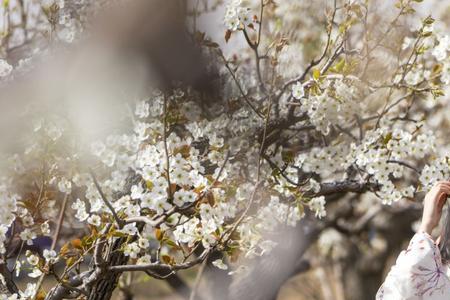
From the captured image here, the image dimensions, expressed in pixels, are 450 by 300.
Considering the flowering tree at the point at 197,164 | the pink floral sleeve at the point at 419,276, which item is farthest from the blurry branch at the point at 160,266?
the pink floral sleeve at the point at 419,276

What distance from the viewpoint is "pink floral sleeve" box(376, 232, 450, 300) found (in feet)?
9.25

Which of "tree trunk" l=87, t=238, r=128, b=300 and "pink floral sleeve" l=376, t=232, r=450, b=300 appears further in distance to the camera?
"tree trunk" l=87, t=238, r=128, b=300

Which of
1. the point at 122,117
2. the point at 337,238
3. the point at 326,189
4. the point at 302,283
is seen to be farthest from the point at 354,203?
the point at 122,117

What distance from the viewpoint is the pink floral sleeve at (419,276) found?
9.25 feet

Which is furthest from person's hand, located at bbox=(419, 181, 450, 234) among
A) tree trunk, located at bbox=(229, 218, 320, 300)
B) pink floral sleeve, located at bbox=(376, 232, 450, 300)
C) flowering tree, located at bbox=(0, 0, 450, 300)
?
tree trunk, located at bbox=(229, 218, 320, 300)

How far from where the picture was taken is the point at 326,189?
14.3 feet

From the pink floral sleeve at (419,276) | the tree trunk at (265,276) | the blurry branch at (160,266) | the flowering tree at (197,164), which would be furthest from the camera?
the tree trunk at (265,276)

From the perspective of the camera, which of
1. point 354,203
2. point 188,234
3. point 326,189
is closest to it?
point 188,234

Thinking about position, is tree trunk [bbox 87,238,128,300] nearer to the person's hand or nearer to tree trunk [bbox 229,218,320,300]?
the person's hand

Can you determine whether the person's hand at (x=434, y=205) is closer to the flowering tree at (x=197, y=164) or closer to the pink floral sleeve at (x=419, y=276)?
the pink floral sleeve at (x=419, y=276)

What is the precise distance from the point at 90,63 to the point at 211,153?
0.98m

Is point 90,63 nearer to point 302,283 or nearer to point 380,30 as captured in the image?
point 380,30

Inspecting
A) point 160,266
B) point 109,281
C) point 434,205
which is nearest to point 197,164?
point 160,266

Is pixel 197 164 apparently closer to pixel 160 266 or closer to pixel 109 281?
pixel 160 266
